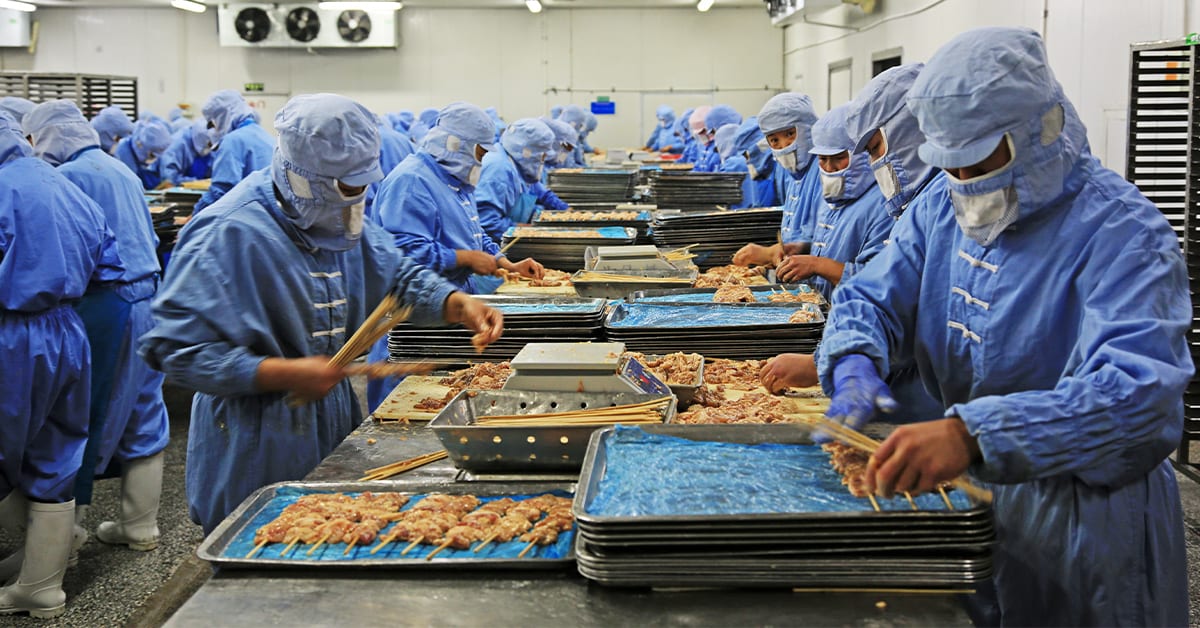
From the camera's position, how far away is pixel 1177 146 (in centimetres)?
485

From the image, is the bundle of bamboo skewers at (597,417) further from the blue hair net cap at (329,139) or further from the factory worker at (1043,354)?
the blue hair net cap at (329,139)

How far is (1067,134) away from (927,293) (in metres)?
0.44

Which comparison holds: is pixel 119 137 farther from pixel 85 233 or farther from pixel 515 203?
pixel 85 233

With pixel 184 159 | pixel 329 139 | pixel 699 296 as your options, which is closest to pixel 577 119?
pixel 184 159

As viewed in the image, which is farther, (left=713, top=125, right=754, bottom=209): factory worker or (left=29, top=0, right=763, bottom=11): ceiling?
(left=29, top=0, right=763, bottom=11): ceiling

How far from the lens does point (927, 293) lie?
85.7 inches

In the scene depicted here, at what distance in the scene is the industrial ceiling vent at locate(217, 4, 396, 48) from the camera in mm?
Result: 17375

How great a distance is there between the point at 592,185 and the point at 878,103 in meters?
6.15

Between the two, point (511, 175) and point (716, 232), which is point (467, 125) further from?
point (511, 175)

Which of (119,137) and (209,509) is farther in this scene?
(119,137)

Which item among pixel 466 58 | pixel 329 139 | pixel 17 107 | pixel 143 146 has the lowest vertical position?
pixel 329 139

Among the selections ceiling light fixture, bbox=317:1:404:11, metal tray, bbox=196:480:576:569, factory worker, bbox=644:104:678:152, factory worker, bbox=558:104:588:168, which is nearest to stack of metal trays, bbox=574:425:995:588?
metal tray, bbox=196:480:576:569

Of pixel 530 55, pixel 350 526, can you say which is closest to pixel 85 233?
pixel 350 526

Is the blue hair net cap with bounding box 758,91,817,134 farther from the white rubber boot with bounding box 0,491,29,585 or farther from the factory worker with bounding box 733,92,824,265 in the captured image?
the white rubber boot with bounding box 0,491,29,585
